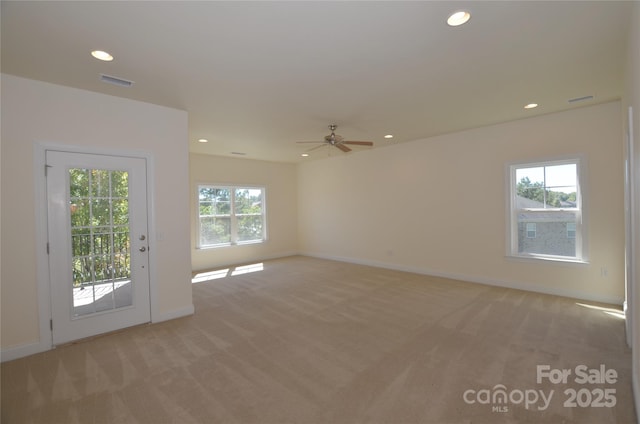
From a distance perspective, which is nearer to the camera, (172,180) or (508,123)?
(172,180)

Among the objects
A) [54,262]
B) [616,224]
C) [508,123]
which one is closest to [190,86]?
[54,262]

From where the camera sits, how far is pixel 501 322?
346 centimetres

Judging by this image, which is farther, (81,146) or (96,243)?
(96,243)

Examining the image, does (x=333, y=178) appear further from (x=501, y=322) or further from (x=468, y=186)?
(x=501, y=322)

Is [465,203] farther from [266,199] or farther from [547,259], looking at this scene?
[266,199]

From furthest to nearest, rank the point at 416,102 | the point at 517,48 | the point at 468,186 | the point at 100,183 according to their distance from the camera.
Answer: the point at 468,186
the point at 416,102
the point at 100,183
the point at 517,48

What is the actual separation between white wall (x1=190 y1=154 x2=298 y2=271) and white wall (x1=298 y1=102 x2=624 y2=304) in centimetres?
82

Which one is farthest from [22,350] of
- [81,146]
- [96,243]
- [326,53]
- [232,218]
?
[232,218]

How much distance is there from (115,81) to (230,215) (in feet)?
15.3

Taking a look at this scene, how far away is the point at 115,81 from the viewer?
3.01 meters

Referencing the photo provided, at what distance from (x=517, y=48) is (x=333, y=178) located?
548 centimetres

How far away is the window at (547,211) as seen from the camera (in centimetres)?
430

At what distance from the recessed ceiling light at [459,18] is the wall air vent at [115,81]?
315 cm

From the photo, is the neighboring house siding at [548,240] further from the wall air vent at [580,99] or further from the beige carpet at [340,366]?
the wall air vent at [580,99]
